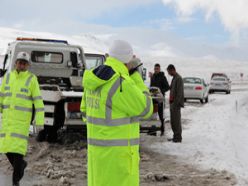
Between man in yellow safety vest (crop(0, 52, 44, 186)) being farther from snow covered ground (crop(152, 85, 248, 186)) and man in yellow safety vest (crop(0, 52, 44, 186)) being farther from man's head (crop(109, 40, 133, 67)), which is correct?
snow covered ground (crop(152, 85, 248, 186))

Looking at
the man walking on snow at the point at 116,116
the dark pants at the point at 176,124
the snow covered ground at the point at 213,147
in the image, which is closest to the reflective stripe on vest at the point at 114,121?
the man walking on snow at the point at 116,116

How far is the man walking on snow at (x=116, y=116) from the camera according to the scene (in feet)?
12.1

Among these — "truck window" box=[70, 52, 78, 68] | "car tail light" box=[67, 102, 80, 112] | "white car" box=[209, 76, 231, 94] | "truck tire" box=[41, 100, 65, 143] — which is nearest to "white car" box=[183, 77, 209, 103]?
"white car" box=[209, 76, 231, 94]

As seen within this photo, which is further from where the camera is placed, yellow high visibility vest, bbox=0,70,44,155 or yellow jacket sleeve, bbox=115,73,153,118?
yellow high visibility vest, bbox=0,70,44,155

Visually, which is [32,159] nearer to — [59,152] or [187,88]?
[59,152]

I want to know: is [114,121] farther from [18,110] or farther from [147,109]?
[18,110]

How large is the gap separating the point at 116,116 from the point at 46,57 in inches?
342

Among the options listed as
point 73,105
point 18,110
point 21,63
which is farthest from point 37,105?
point 73,105

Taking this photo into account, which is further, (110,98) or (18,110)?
(18,110)

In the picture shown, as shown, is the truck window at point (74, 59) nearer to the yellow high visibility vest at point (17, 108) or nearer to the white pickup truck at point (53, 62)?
the white pickup truck at point (53, 62)

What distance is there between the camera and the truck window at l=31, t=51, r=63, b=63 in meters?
12.1

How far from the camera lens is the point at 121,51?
3822 millimetres

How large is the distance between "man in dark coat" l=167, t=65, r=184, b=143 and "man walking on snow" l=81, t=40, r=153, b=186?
711 cm

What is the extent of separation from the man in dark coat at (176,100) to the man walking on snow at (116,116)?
711 centimetres
